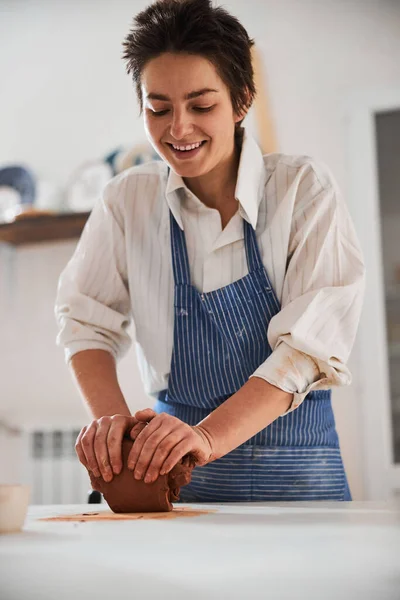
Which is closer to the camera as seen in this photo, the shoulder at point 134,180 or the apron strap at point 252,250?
the apron strap at point 252,250

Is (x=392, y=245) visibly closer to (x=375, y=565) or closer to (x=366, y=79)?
(x=366, y=79)

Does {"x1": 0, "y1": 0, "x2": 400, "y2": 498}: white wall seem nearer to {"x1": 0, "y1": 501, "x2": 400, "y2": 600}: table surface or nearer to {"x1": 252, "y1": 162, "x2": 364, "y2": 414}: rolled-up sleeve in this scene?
{"x1": 252, "y1": 162, "x2": 364, "y2": 414}: rolled-up sleeve

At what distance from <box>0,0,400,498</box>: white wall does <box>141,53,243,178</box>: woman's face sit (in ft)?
5.28

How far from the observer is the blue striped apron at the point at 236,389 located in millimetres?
1302

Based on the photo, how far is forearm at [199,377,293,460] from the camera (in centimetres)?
111

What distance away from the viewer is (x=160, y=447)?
1.03m

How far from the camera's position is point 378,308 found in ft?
9.02

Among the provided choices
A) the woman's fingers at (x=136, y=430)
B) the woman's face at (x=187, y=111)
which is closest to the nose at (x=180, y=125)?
the woman's face at (x=187, y=111)

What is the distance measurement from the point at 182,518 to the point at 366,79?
2.35 m

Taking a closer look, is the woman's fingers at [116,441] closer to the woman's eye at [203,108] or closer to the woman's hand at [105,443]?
the woman's hand at [105,443]

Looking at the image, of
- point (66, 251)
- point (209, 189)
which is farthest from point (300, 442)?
point (66, 251)

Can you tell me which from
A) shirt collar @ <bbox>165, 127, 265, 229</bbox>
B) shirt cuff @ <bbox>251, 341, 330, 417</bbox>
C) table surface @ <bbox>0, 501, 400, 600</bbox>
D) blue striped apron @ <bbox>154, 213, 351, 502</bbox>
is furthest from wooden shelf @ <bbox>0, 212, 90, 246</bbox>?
table surface @ <bbox>0, 501, 400, 600</bbox>

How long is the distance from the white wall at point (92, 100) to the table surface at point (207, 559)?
194 cm

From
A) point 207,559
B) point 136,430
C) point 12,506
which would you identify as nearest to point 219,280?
point 136,430
